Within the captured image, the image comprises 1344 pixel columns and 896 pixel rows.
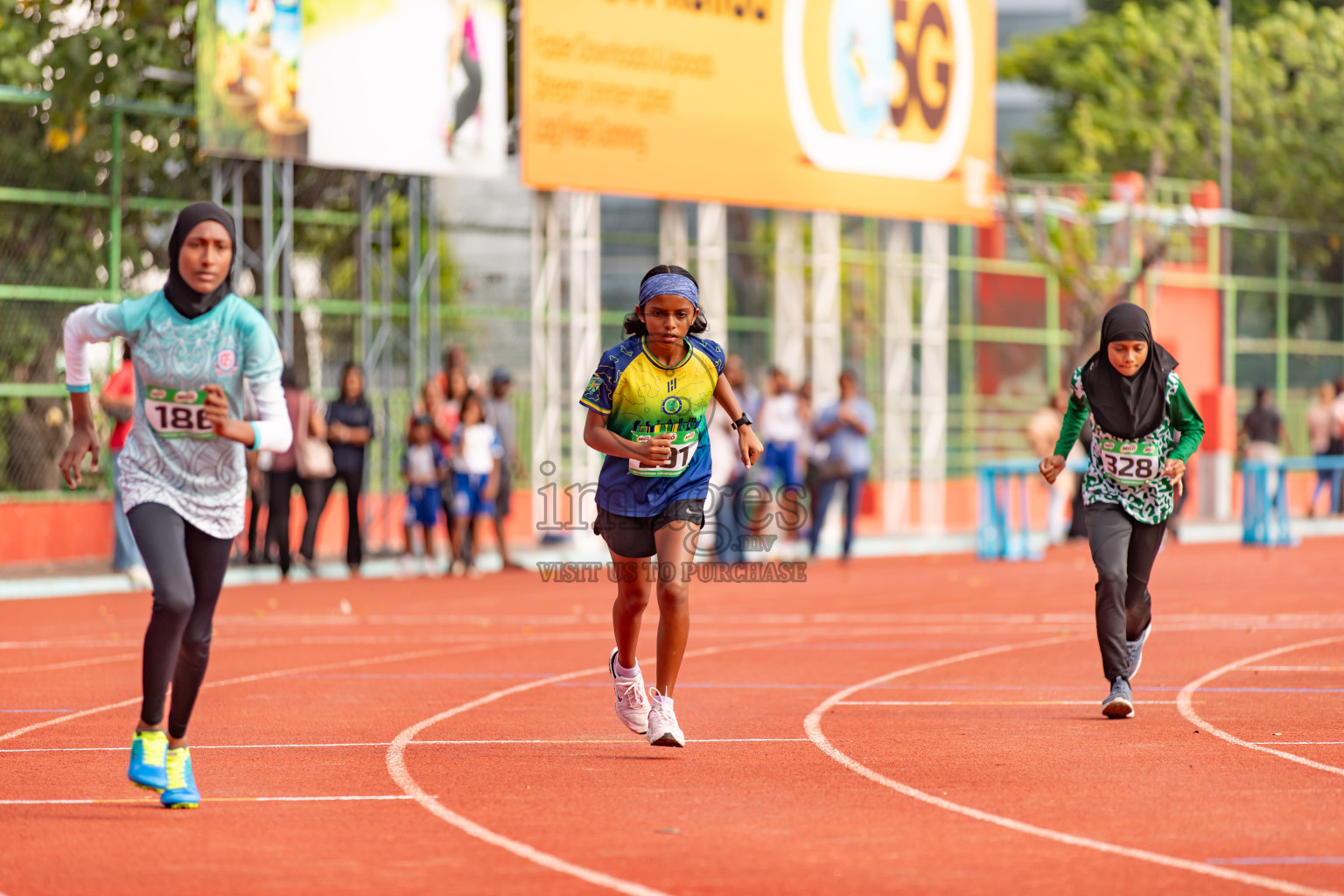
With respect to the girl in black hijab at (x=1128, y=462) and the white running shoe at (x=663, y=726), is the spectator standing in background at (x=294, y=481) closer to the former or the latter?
the girl in black hijab at (x=1128, y=462)

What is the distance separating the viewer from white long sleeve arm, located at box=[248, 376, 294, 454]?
291 inches

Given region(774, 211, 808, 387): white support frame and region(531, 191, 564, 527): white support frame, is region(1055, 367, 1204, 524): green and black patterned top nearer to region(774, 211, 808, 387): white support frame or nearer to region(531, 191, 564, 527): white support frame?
region(531, 191, 564, 527): white support frame

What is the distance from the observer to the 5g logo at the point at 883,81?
25.9 m

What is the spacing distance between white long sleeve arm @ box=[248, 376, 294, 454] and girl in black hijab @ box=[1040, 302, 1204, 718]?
402 centimetres

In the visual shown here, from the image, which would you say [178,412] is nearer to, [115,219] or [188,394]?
[188,394]

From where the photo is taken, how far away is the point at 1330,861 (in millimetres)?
6180

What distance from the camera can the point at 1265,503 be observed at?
26.3 meters

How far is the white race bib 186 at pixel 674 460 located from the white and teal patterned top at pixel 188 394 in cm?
175

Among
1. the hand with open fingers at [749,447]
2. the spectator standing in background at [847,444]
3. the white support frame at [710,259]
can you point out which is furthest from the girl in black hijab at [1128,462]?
the white support frame at [710,259]

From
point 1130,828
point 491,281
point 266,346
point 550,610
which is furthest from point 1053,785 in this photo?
point 491,281

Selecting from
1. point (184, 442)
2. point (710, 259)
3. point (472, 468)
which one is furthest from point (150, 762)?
point (710, 259)

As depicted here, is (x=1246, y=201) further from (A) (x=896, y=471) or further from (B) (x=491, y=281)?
(B) (x=491, y=281)

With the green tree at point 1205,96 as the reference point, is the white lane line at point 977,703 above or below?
below

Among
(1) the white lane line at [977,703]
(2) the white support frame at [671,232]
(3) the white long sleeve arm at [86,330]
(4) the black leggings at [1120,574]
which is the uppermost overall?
(2) the white support frame at [671,232]
